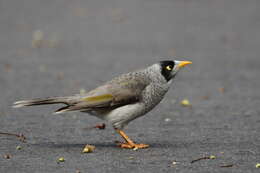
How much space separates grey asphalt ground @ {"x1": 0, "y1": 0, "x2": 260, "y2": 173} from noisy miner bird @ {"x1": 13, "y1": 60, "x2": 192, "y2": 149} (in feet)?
1.36

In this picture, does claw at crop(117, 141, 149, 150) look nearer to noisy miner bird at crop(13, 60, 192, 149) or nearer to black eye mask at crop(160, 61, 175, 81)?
noisy miner bird at crop(13, 60, 192, 149)

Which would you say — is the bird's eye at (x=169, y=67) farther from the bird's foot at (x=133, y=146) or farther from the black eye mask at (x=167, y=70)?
the bird's foot at (x=133, y=146)

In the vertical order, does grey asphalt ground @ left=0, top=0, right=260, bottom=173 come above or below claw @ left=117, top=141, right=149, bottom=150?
above

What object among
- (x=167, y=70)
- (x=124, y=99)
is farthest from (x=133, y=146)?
(x=167, y=70)

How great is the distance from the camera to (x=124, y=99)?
23.3 ft

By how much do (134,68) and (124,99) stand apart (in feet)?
18.2

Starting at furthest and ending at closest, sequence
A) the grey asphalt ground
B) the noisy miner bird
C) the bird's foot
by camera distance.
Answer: the bird's foot, the noisy miner bird, the grey asphalt ground

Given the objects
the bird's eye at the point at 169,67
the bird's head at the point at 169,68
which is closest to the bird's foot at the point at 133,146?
the bird's head at the point at 169,68

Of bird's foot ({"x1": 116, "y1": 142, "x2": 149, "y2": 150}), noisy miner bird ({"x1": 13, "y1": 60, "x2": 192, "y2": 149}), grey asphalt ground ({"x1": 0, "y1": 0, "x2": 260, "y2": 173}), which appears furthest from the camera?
bird's foot ({"x1": 116, "y1": 142, "x2": 149, "y2": 150})

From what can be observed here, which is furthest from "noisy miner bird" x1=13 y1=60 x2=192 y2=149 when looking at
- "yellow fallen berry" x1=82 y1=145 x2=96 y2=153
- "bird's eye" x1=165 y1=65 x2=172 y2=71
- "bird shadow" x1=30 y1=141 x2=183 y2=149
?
"yellow fallen berry" x1=82 y1=145 x2=96 y2=153

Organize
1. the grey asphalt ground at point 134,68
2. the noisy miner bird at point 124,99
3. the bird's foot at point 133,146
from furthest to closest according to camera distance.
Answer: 1. the bird's foot at point 133,146
2. the noisy miner bird at point 124,99
3. the grey asphalt ground at point 134,68

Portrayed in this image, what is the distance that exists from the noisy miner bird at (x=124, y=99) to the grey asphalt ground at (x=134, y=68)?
41cm

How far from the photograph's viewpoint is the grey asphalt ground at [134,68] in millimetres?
6805

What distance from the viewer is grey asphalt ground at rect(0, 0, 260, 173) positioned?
6805mm
